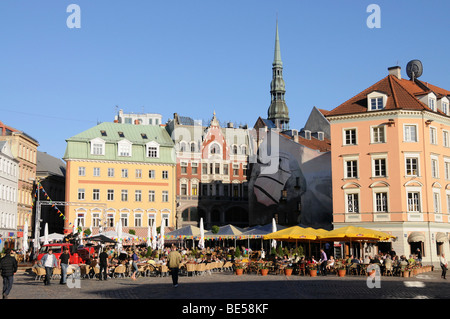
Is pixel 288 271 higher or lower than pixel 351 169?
lower

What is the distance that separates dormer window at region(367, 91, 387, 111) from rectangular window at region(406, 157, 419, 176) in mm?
4742

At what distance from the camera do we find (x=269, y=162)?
68375mm

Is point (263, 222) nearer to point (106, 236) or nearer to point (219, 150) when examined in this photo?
point (219, 150)

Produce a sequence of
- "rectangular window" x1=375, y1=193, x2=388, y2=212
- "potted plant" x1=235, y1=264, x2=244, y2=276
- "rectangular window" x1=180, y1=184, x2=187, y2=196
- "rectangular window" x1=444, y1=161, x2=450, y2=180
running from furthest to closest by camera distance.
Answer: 1. "rectangular window" x1=180, y1=184, x2=187, y2=196
2. "rectangular window" x1=444, y1=161, x2=450, y2=180
3. "rectangular window" x1=375, y1=193, x2=388, y2=212
4. "potted plant" x1=235, y1=264, x2=244, y2=276

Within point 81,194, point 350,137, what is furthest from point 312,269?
point 81,194

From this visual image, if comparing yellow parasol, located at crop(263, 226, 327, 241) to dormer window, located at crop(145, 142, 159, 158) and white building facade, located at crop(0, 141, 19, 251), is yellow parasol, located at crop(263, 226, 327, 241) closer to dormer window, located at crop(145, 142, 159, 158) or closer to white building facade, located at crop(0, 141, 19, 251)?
white building facade, located at crop(0, 141, 19, 251)

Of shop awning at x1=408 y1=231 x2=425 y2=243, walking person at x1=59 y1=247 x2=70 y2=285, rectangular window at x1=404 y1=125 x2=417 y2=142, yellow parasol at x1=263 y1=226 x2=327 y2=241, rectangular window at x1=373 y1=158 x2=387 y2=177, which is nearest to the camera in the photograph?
walking person at x1=59 y1=247 x2=70 y2=285

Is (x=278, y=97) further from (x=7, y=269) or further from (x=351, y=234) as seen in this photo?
(x=7, y=269)

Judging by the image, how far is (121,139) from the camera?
234 feet

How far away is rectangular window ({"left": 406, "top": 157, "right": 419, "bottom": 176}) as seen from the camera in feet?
153

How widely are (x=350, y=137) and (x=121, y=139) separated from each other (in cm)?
3185

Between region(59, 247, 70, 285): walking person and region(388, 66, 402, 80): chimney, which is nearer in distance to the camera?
region(59, 247, 70, 285): walking person

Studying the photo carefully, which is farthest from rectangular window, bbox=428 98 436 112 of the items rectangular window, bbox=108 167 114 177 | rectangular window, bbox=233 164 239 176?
rectangular window, bbox=108 167 114 177
